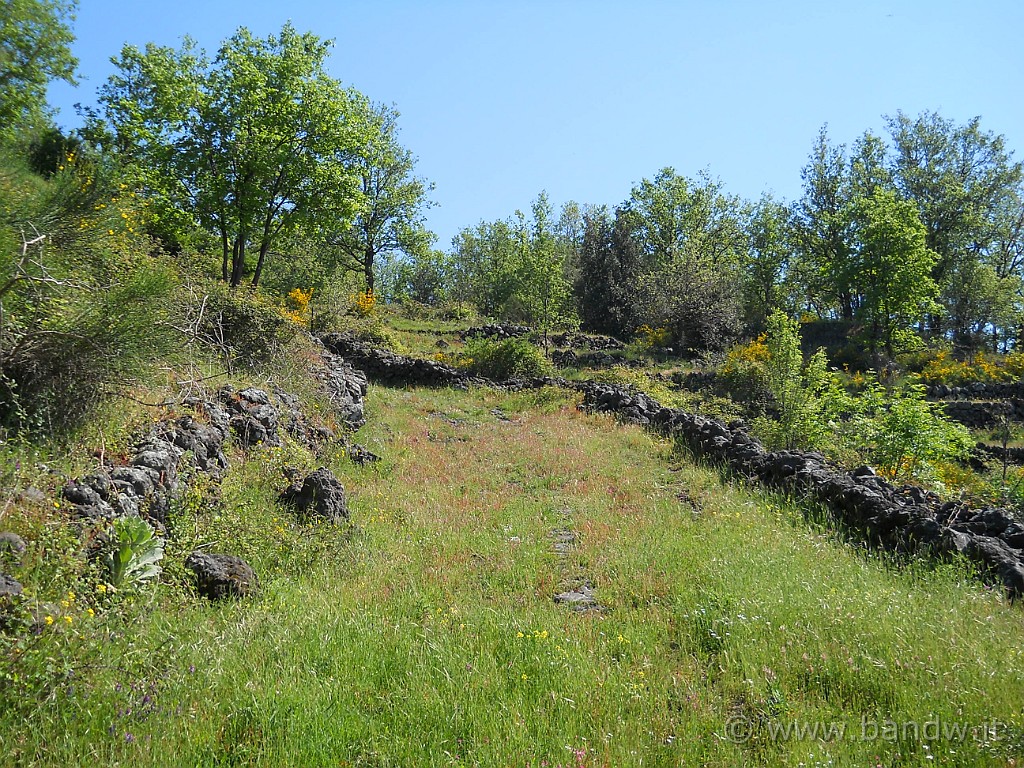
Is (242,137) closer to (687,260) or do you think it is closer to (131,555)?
(131,555)

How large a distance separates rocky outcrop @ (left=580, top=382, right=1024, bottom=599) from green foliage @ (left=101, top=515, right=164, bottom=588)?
677cm

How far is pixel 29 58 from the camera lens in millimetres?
12359

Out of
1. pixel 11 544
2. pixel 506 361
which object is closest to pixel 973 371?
pixel 506 361

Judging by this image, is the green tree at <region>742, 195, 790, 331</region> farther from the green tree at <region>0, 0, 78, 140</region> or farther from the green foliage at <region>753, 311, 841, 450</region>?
the green tree at <region>0, 0, 78, 140</region>

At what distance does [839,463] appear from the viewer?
34.3ft

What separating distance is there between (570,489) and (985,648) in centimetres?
576

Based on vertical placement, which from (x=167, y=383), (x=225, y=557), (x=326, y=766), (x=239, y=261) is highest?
(x=239, y=261)

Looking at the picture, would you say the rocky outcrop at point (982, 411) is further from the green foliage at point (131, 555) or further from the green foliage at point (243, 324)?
the green foliage at point (131, 555)

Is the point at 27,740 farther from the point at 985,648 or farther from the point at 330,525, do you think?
the point at 985,648

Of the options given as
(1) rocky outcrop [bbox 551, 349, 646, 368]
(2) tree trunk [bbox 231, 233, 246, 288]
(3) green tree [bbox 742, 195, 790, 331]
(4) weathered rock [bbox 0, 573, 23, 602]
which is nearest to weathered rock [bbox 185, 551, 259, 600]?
(4) weathered rock [bbox 0, 573, 23, 602]

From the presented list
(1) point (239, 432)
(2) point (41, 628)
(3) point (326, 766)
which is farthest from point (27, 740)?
(1) point (239, 432)

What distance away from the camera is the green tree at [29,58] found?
9.22m

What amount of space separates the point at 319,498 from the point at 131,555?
2716 millimetres

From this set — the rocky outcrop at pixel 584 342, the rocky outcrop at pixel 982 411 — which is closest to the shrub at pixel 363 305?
the rocky outcrop at pixel 584 342
